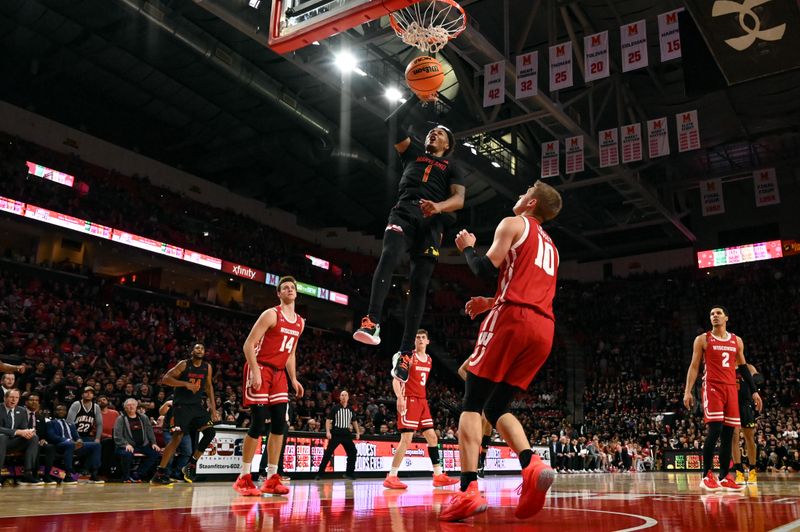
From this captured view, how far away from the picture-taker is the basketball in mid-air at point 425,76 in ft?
17.4

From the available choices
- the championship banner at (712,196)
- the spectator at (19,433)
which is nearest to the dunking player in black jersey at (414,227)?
the spectator at (19,433)

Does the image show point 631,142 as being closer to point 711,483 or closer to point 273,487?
point 711,483

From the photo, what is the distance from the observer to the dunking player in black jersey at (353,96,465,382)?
16.7ft

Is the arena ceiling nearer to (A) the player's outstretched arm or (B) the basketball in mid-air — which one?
(A) the player's outstretched arm

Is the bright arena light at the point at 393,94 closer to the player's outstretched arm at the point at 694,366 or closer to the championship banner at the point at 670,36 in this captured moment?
the championship banner at the point at 670,36

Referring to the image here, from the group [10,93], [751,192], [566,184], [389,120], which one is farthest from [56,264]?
[751,192]

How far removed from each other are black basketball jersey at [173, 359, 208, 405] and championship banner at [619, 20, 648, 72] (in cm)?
1124

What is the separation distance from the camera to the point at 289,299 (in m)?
6.43

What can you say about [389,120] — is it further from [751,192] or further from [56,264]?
[751,192]

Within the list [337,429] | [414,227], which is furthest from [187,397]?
[414,227]

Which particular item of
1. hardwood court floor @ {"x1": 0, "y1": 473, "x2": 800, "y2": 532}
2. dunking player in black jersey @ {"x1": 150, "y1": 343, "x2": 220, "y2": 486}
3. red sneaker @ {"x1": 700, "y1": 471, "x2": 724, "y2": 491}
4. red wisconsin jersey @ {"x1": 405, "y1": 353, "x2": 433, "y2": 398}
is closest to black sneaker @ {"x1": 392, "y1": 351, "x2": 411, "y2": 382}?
hardwood court floor @ {"x1": 0, "y1": 473, "x2": 800, "y2": 532}

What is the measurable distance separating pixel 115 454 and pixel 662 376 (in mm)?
24069

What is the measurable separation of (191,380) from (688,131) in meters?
14.7

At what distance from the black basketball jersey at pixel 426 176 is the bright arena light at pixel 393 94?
13.4 m
